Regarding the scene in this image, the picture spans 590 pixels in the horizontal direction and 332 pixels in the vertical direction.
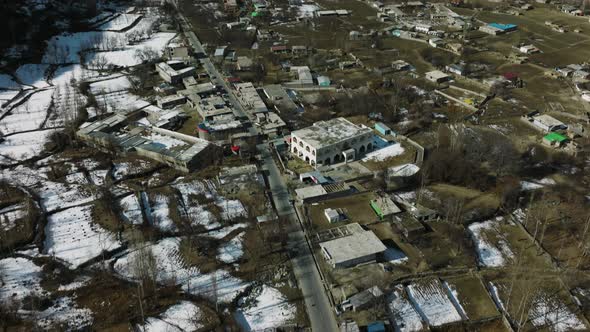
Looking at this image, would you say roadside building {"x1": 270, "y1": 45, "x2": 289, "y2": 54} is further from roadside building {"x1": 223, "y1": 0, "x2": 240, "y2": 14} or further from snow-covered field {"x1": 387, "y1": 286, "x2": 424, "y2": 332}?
snow-covered field {"x1": 387, "y1": 286, "x2": 424, "y2": 332}

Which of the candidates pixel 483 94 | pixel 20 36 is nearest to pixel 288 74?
pixel 483 94

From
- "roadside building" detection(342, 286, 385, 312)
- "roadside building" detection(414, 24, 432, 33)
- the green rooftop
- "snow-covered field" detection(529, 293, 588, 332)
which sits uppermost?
"roadside building" detection(414, 24, 432, 33)

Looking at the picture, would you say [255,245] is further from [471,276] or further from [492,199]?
[492,199]

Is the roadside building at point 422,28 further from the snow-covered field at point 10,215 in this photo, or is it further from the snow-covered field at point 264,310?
the snow-covered field at point 10,215

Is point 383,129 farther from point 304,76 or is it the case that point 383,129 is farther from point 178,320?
point 178,320

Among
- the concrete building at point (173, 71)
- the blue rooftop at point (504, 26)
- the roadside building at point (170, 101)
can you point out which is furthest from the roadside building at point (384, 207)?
the blue rooftop at point (504, 26)

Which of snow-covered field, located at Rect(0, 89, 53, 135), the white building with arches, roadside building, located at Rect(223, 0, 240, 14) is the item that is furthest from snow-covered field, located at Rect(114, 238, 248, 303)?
roadside building, located at Rect(223, 0, 240, 14)
